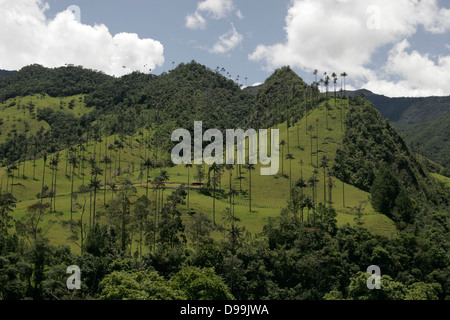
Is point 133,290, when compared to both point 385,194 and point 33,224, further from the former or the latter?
point 385,194

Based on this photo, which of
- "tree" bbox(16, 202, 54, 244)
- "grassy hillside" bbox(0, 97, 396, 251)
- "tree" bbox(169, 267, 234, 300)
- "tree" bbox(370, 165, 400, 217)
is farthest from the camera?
"tree" bbox(370, 165, 400, 217)

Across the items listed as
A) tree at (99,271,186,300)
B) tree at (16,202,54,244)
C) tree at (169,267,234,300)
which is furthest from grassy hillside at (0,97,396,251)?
tree at (169,267,234,300)

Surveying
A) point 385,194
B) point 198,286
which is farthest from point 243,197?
point 198,286

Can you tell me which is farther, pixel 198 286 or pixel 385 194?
pixel 385 194

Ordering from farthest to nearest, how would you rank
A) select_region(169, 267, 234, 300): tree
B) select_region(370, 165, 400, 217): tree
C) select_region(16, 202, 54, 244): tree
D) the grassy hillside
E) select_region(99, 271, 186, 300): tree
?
1. select_region(370, 165, 400, 217): tree
2. the grassy hillside
3. select_region(16, 202, 54, 244): tree
4. select_region(169, 267, 234, 300): tree
5. select_region(99, 271, 186, 300): tree

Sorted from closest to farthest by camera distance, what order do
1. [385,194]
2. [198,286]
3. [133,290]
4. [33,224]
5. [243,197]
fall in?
[133,290] → [198,286] → [33,224] → [385,194] → [243,197]

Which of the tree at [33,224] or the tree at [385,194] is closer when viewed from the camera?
the tree at [33,224]

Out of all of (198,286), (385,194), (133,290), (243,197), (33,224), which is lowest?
(198,286)

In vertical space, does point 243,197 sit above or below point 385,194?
below

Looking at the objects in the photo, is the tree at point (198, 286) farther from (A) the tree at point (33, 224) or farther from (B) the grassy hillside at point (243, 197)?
(B) the grassy hillside at point (243, 197)

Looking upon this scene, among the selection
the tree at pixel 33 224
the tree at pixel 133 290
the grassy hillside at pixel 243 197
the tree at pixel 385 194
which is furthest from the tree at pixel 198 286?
the tree at pixel 385 194

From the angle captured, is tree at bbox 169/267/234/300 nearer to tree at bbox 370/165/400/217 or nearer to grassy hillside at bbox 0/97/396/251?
grassy hillside at bbox 0/97/396/251

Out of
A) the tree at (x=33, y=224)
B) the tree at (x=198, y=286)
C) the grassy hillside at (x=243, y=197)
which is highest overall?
the grassy hillside at (x=243, y=197)
